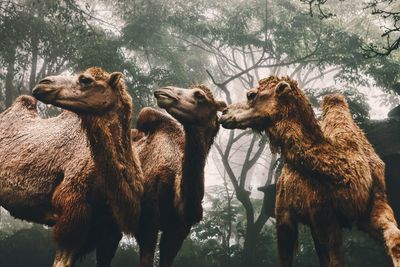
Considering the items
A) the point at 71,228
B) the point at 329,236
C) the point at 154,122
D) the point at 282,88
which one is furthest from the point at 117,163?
the point at 329,236

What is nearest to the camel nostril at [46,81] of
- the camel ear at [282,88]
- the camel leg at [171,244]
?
the camel ear at [282,88]

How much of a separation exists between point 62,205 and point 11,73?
12.2 metres

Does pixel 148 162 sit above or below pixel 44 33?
below

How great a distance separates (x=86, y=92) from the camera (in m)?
4.45

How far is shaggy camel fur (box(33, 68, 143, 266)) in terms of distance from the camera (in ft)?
14.2

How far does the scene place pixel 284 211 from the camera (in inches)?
180

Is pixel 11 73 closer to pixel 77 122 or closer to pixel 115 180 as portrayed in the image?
pixel 77 122

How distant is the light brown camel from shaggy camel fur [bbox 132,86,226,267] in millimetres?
491

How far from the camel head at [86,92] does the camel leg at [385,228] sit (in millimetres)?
2640

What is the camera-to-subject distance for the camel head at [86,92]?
4.24m

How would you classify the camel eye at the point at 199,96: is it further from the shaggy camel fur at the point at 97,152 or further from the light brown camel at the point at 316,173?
the shaggy camel fur at the point at 97,152

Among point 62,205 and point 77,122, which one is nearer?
point 62,205

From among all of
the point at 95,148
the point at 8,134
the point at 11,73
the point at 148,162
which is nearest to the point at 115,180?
the point at 95,148

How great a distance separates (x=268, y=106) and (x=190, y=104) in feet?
2.87
